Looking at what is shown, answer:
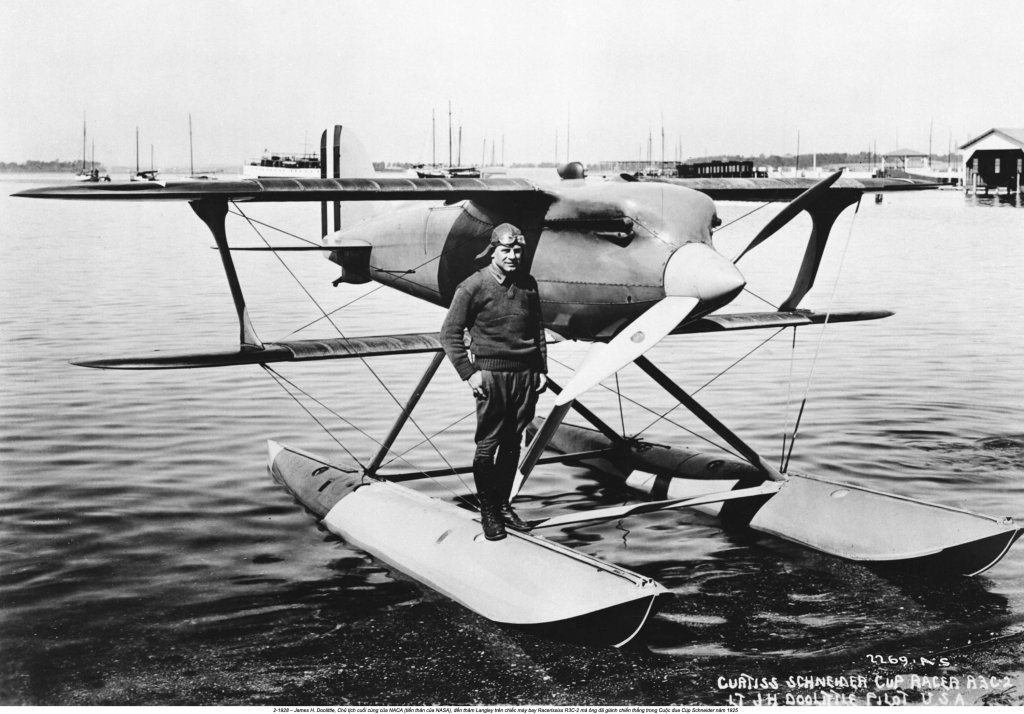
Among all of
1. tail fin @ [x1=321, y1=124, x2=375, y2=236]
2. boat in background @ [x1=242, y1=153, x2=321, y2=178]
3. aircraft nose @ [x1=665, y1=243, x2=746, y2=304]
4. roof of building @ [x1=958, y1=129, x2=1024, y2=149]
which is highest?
roof of building @ [x1=958, y1=129, x2=1024, y2=149]

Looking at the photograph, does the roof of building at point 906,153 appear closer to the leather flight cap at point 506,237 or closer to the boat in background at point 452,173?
the boat in background at point 452,173

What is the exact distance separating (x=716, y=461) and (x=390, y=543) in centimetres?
341

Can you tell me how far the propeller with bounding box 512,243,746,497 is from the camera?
23.5 ft

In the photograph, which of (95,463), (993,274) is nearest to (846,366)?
(95,463)

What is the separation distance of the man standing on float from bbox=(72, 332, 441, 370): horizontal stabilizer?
1.69 m

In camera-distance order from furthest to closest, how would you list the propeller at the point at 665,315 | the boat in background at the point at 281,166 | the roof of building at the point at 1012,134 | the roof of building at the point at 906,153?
the roof of building at the point at 906,153
the roof of building at the point at 1012,134
the boat in background at the point at 281,166
the propeller at the point at 665,315

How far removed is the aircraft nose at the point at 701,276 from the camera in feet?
23.9

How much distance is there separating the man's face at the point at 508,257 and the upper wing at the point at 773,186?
2.53m

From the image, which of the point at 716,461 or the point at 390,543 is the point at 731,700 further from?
the point at 716,461

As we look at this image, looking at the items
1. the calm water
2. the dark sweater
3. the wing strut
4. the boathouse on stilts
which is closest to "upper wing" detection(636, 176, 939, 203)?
the calm water

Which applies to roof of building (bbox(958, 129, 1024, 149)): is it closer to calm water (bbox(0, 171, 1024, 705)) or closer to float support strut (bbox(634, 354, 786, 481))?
calm water (bbox(0, 171, 1024, 705))

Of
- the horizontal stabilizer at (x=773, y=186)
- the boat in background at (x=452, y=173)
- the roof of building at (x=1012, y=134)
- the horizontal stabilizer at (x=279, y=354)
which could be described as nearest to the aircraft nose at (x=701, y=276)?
the horizontal stabilizer at (x=773, y=186)

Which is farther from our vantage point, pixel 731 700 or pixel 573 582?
pixel 573 582

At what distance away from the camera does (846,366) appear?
60.5 feet
